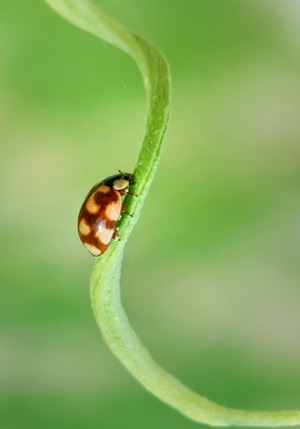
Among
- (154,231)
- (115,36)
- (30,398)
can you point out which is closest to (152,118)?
(115,36)

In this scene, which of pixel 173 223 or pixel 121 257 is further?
pixel 173 223

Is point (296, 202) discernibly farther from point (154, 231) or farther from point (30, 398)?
point (30, 398)

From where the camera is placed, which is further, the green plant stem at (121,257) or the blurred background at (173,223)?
the blurred background at (173,223)
